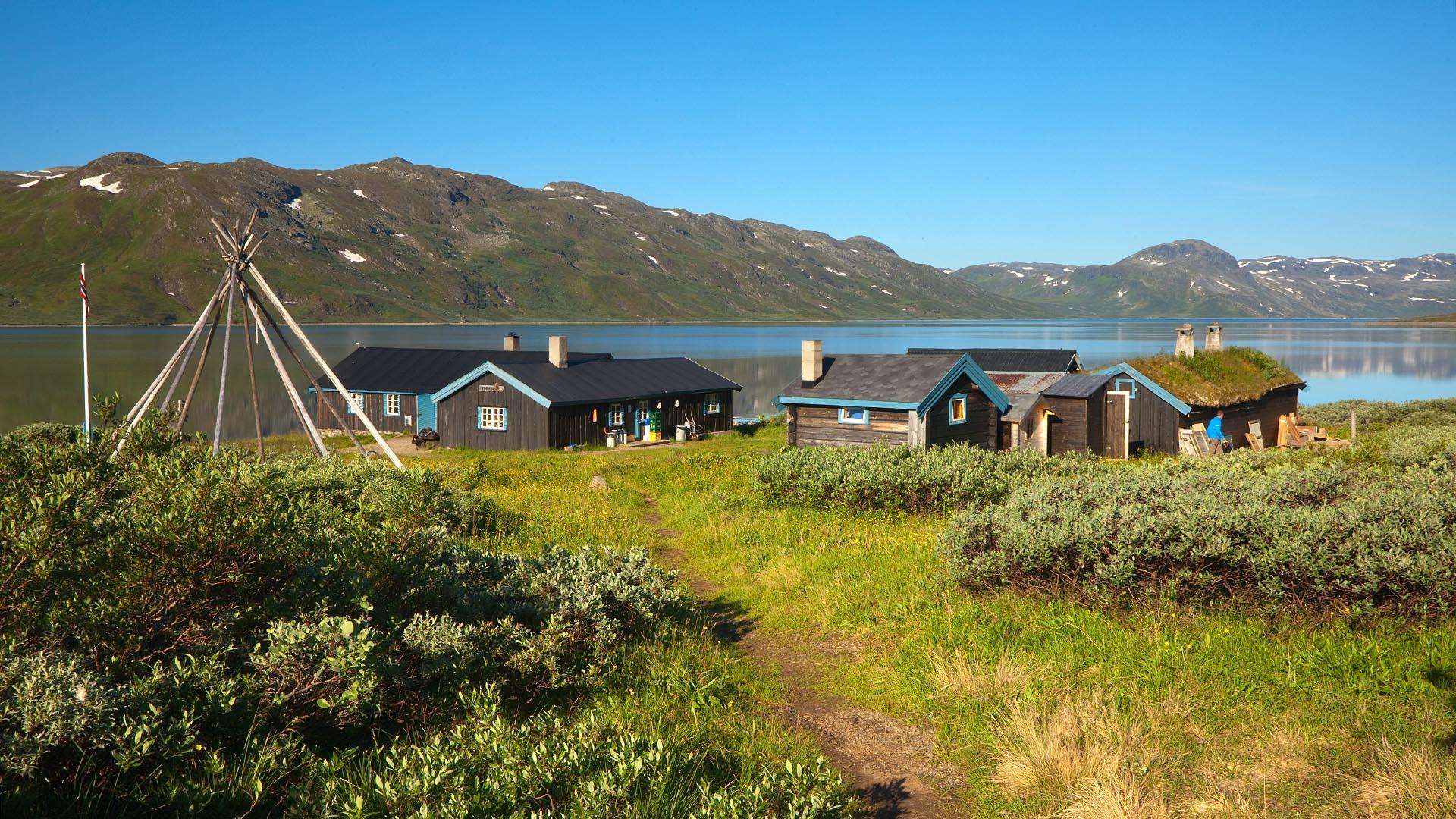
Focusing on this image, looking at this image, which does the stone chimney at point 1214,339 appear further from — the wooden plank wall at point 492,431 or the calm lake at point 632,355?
the wooden plank wall at point 492,431

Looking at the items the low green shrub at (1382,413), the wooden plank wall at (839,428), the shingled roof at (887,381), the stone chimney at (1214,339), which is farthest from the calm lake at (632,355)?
the stone chimney at (1214,339)

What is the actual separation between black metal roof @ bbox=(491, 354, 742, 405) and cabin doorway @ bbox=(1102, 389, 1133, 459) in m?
18.9

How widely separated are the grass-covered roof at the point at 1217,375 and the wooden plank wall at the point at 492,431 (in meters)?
25.3

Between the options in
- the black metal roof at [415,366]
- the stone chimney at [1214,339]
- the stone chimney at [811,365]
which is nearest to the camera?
the stone chimney at [811,365]

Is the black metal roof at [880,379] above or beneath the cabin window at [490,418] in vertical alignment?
above

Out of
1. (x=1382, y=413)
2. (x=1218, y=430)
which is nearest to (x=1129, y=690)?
(x=1218, y=430)

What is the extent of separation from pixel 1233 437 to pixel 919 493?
28626 mm

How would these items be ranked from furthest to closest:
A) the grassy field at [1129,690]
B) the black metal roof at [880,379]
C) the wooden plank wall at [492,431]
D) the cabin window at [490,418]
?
the cabin window at [490,418]
the wooden plank wall at [492,431]
the black metal roof at [880,379]
the grassy field at [1129,690]

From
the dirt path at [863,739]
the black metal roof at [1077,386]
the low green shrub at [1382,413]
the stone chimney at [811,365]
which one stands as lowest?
the dirt path at [863,739]

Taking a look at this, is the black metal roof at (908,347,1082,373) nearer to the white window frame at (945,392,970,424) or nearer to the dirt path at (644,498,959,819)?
the white window frame at (945,392,970,424)

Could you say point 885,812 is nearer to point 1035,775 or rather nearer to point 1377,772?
point 1035,775

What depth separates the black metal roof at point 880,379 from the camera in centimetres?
3173

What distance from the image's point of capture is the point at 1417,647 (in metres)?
8.26

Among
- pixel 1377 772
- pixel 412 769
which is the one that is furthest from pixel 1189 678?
pixel 412 769
